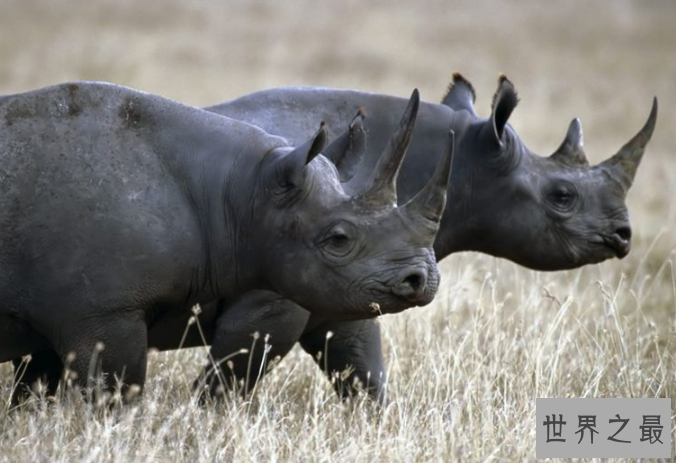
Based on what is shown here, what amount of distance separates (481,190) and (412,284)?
1639mm

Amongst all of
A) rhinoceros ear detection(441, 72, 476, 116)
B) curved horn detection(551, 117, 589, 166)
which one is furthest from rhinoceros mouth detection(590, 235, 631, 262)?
rhinoceros ear detection(441, 72, 476, 116)

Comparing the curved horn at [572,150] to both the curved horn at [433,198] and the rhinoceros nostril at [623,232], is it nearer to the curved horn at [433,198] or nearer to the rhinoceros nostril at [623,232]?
the rhinoceros nostril at [623,232]

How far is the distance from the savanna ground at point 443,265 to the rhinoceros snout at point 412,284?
626 millimetres

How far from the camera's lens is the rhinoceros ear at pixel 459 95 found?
25.9ft

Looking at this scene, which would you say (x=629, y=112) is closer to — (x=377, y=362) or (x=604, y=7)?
(x=604, y=7)

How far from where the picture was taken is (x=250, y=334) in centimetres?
655

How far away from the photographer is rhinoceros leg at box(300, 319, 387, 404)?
726cm

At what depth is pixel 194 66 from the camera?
21.0 meters

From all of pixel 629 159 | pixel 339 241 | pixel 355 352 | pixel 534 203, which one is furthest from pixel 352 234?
pixel 629 159

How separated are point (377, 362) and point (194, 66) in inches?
562

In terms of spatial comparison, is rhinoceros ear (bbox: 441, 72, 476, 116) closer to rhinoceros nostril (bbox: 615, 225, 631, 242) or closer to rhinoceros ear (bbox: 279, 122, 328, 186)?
rhinoceros nostril (bbox: 615, 225, 631, 242)

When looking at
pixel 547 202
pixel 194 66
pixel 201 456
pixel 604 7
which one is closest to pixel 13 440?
pixel 201 456

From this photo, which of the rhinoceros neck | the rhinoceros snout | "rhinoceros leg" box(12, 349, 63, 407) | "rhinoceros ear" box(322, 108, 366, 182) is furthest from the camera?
"rhinoceros leg" box(12, 349, 63, 407)

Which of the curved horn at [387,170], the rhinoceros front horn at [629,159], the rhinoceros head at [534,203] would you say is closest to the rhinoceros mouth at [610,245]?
the rhinoceros head at [534,203]
